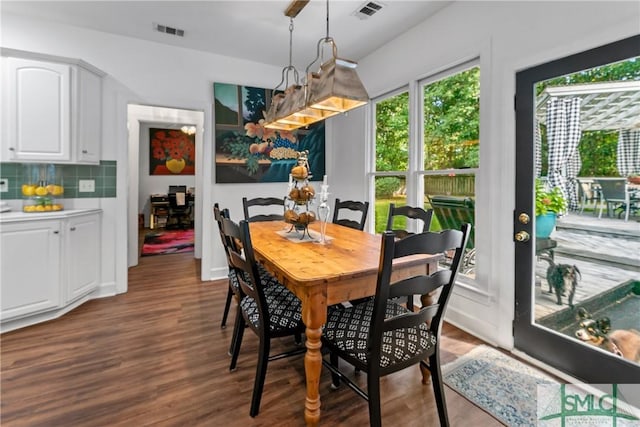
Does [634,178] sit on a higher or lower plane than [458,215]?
higher

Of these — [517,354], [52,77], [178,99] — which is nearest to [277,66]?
[178,99]

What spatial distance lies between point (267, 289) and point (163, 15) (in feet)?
9.14

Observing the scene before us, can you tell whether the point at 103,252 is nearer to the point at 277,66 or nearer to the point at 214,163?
the point at 214,163

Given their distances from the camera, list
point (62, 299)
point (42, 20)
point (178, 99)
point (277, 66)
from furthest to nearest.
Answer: point (277, 66), point (178, 99), point (42, 20), point (62, 299)

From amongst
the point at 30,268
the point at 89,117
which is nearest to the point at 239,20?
the point at 89,117

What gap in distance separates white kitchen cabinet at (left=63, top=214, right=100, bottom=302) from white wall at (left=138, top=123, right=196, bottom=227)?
5173mm

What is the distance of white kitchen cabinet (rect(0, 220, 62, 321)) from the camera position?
2520mm

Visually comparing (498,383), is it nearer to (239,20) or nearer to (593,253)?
(593,253)

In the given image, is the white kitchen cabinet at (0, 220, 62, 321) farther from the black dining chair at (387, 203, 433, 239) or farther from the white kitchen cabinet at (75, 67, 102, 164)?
the black dining chair at (387, 203, 433, 239)

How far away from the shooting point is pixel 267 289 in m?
2.13

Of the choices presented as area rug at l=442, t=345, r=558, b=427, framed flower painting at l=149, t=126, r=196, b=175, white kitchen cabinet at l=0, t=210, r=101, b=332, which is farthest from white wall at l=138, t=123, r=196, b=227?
area rug at l=442, t=345, r=558, b=427

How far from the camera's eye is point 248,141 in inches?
161

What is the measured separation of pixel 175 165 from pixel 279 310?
782 centimetres

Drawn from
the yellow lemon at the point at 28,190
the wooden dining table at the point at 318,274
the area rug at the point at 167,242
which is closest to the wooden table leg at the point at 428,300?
the wooden dining table at the point at 318,274
